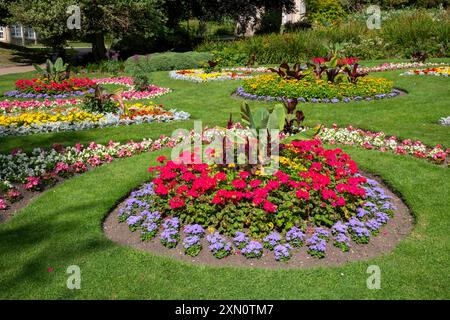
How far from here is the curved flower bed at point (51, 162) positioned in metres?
6.35

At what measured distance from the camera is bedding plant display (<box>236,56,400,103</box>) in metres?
11.9

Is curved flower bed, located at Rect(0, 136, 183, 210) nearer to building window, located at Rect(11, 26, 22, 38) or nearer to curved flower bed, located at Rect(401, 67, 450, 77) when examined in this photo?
curved flower bed, located at Rect(401, 67, 450, 77)

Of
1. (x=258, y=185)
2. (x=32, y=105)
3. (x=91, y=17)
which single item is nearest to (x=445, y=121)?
(x=258, y=185)

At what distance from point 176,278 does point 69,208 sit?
7.70 ft

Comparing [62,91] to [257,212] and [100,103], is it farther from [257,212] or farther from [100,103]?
[257,212]

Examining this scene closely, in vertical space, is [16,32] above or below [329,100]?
above

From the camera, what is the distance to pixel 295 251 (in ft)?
15.1

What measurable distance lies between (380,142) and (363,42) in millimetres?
14608

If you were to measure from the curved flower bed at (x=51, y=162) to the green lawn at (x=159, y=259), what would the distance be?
0.31 meters

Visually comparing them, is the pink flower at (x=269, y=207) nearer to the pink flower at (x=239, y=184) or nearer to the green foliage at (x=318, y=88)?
the pink flower at (x=239, y=184)

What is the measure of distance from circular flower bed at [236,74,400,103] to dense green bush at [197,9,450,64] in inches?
306

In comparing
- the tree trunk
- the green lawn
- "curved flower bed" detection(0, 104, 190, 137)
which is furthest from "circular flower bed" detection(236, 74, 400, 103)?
the tree trunk
